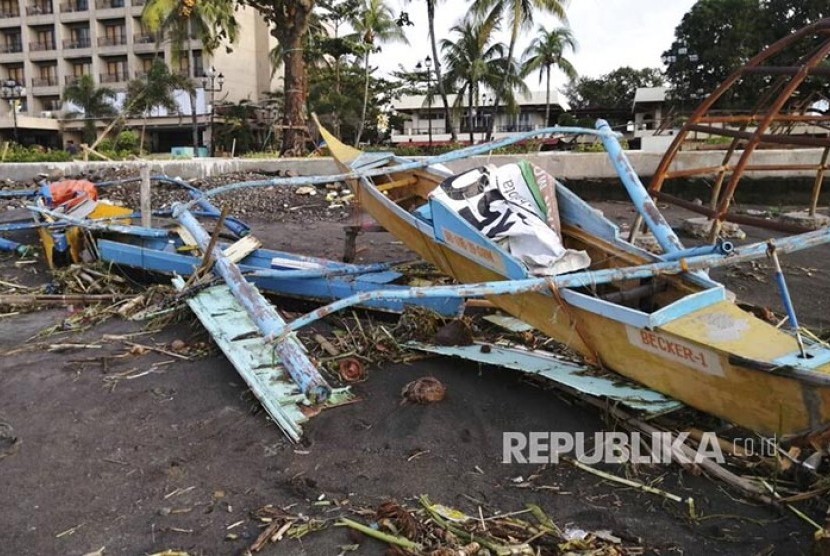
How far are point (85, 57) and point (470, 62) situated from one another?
107ft

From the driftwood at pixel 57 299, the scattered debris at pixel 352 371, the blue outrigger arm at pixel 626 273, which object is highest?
the blue outrigger arm at pixel 626 273

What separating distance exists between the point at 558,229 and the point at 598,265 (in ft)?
1.25

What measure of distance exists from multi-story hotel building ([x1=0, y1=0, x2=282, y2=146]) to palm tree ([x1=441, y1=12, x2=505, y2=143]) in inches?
786

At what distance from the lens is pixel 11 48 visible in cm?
4912

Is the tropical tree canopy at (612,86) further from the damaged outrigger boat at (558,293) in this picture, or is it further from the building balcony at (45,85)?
the damaged outrigger boat at (558,293)

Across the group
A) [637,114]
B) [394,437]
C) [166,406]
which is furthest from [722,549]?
[637,114]

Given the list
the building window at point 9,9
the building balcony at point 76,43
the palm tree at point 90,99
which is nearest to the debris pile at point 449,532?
the palm tree at point 90,99

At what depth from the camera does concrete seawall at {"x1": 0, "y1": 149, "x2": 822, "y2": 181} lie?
484 inches

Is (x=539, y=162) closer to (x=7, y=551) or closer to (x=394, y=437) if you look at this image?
(x=394, y=437)

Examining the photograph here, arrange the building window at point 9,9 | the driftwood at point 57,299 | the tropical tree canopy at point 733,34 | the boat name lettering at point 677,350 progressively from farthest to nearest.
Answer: the building window at point 9,9
the tropical tree canopy at point 733,34
the driftwood at point 57,299
the boat name lettering at point 677,350

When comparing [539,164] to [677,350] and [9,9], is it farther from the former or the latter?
[9,9]

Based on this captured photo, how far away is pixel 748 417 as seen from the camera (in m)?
2.94

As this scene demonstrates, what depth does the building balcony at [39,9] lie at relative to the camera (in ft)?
158

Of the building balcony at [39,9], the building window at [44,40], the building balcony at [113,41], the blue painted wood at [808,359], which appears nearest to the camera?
the blue painted wood at [808,359]
